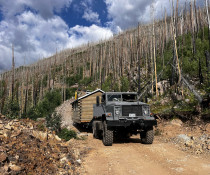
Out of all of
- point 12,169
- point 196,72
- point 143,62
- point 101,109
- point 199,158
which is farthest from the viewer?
point 143,62

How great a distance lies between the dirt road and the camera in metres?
5.40

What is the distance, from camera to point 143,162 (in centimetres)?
629

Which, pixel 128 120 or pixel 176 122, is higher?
pixel 128 120

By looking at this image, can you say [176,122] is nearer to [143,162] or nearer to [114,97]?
[114,97]

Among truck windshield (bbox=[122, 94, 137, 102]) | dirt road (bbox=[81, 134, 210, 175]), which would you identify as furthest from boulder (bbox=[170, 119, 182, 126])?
dirt road (bbox=[81, 134, 210, 175])

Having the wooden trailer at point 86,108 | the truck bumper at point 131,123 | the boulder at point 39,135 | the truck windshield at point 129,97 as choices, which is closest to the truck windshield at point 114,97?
the truck windshield at point 129,97

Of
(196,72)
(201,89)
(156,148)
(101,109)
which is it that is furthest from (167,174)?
(196,72)

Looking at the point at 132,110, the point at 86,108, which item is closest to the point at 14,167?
the point at 132,110

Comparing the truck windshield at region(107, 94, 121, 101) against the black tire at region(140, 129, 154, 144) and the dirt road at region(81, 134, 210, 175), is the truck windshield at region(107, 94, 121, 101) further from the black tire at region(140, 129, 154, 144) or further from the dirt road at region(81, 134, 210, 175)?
the dirt road at region(81, 134, 210, 175)

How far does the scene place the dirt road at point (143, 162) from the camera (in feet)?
17.7

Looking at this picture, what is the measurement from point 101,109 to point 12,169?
22.9ft

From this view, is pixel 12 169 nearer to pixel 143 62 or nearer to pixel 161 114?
pixel 161 114

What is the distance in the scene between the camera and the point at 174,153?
743cm

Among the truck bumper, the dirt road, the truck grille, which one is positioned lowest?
the dirt road
